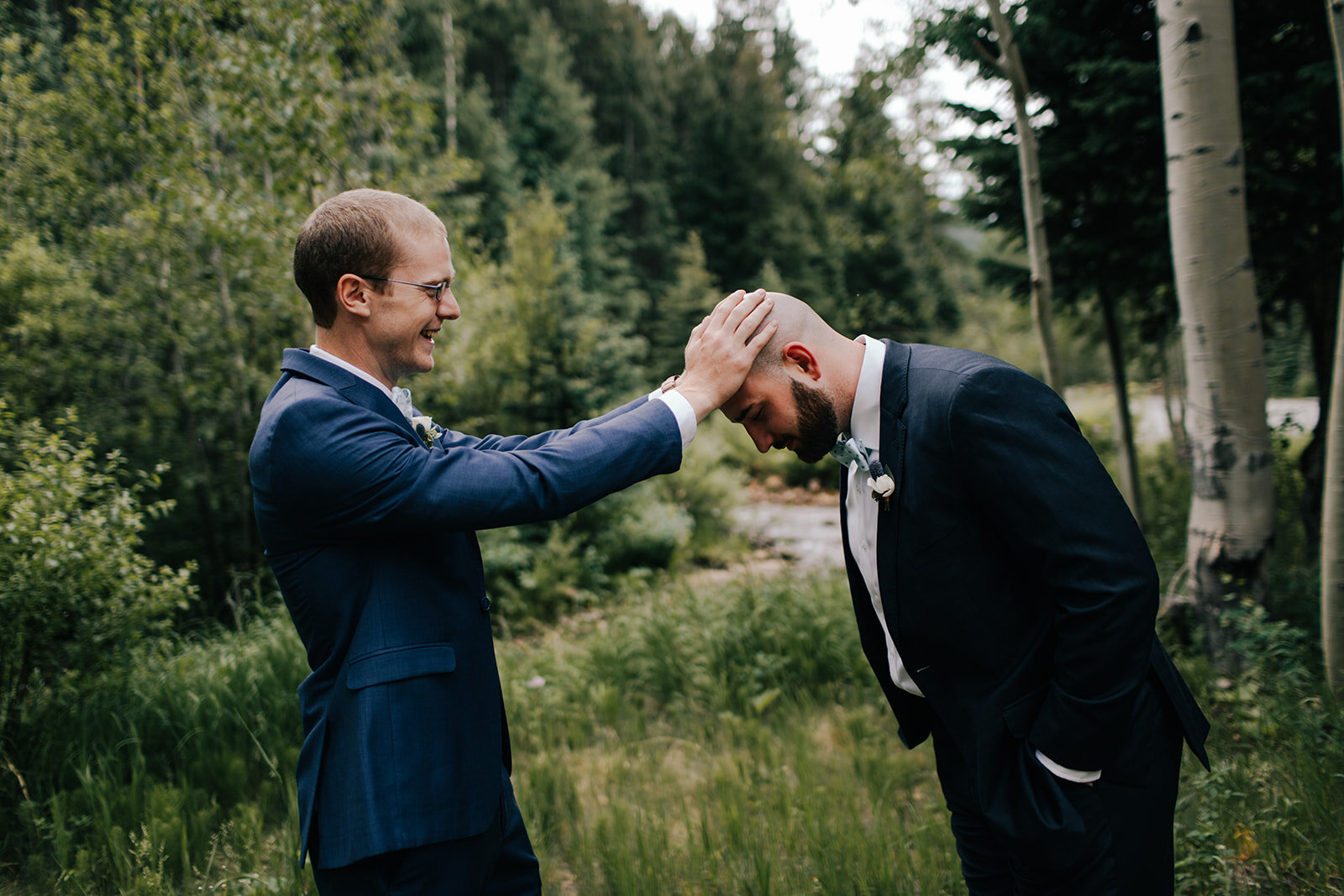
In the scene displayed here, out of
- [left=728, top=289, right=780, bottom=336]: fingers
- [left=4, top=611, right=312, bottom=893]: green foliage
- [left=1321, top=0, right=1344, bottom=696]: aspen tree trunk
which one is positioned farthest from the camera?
[left=1321, top=0, right=1344, bottom=696]: aspen tree trunk

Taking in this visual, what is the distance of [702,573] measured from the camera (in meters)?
8.77

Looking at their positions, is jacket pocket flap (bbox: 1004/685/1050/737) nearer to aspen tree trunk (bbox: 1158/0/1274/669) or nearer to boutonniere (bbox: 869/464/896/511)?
boutonniere (bbox: 869/464/896/511)

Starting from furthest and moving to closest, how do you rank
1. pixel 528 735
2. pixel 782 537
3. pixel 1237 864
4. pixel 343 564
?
pixel 782 537 < pixel 528 735 < pixel 1237 864 < pixel 343 564

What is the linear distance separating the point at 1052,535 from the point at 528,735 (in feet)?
11.5

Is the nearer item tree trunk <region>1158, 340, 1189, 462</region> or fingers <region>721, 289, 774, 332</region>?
fingers <region>721, 289, 774, 332</region>

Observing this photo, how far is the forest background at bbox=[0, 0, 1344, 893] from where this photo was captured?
9.99ft

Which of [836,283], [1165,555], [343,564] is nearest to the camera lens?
[343,564]

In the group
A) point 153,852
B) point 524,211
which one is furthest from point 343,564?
point 524,211

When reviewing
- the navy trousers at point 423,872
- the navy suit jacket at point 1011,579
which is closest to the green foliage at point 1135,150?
the navy suit jacket at point 1011,579

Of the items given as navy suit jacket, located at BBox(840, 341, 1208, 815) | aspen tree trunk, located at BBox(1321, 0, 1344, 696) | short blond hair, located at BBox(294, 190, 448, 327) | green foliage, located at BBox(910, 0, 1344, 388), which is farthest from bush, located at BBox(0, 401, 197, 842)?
aspen tree trunk, located at BBox(1321, 0, 1344, 696)

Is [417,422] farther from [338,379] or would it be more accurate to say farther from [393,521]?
[393,521]

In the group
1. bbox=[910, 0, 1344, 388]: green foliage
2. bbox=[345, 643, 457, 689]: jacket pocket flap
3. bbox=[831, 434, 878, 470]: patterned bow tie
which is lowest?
bbox=[345, 643, 457, 689]: jacket pocket flap

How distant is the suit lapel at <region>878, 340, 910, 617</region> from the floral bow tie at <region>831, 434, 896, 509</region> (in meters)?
0.02

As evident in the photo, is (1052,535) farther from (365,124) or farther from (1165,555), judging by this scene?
(365,124)
